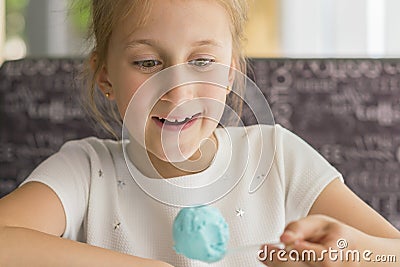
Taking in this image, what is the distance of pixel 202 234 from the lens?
845 mm

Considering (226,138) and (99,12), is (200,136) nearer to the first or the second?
(226,138)

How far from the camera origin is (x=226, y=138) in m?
1.25

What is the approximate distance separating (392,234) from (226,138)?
33 centimetres

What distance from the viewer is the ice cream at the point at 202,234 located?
848 mm

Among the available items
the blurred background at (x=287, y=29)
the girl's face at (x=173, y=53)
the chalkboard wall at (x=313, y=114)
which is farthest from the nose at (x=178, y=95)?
the blurred background at (x=287, y=29)

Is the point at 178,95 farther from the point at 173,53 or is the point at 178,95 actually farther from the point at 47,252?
the point at 47,252

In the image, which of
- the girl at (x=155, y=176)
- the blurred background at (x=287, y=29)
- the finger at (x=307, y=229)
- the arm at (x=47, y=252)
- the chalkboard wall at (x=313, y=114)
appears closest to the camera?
the finger at (x=307, y=229)

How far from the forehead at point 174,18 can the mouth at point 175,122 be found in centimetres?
12

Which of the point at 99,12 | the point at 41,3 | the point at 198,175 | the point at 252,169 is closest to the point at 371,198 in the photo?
the point at 252,169

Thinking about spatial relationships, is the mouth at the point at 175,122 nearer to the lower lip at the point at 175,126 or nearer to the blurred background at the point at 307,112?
the lower lip at the point at 175,126

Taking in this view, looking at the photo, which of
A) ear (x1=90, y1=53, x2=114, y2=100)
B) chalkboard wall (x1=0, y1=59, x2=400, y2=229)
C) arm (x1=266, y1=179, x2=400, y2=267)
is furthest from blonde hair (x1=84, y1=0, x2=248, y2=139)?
chalkboard wall (x1=0, y1=59, x2=400, y2=229)

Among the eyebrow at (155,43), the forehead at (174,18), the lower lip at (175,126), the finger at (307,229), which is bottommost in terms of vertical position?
the finger at (307,229)

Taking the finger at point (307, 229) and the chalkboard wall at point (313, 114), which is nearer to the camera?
the finger at point (307, 229)

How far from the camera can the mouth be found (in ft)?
3.41
